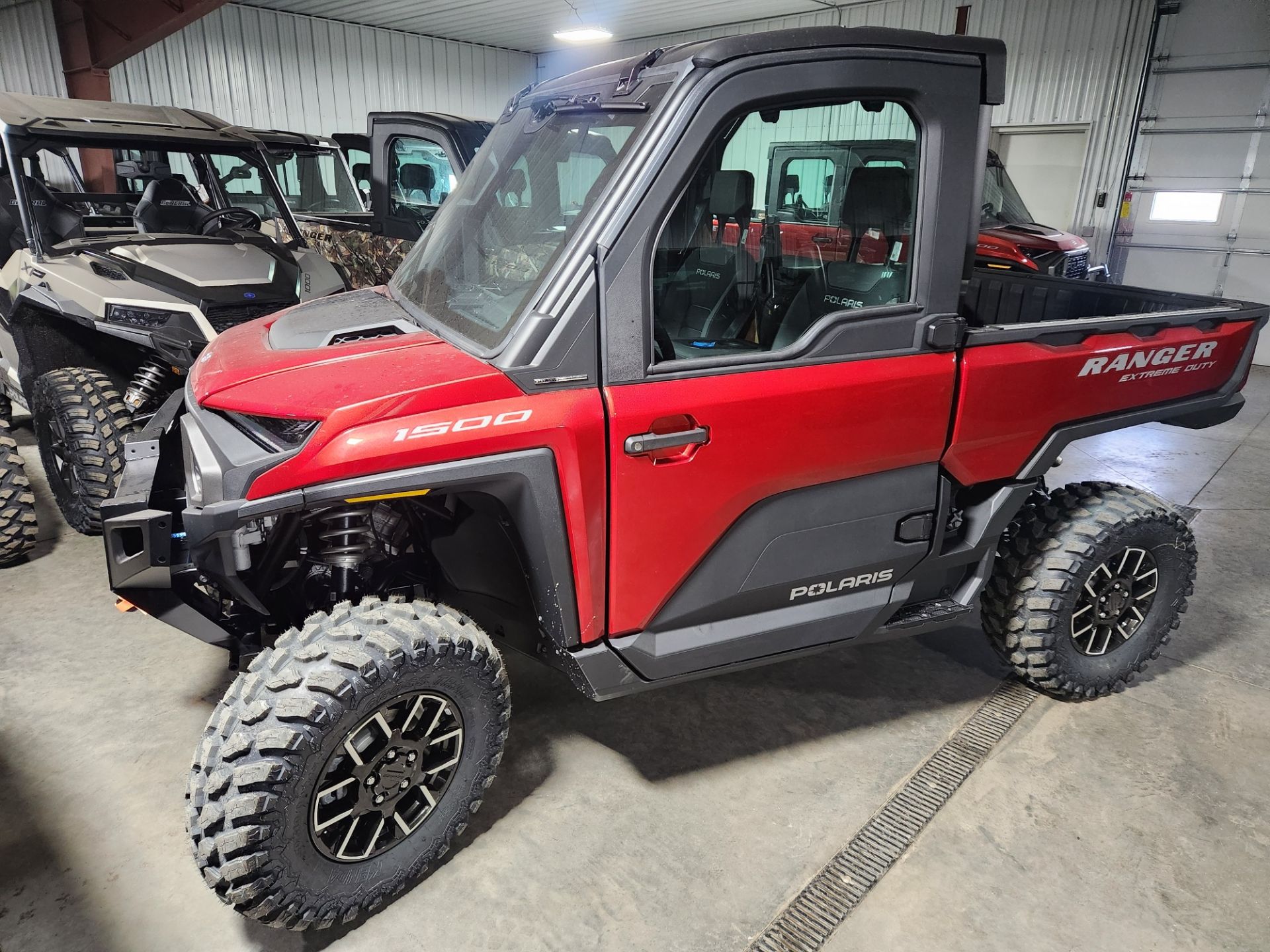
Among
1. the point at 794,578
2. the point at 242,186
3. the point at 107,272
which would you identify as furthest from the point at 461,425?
the point at 242,186

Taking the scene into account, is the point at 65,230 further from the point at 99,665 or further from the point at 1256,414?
the point at 1256,414

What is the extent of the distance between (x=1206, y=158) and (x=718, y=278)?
11.2 metres

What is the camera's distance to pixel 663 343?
2150 mm

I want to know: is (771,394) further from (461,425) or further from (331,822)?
(331,822)

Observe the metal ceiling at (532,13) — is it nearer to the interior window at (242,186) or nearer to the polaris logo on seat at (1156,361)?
the interior window at (242,186)

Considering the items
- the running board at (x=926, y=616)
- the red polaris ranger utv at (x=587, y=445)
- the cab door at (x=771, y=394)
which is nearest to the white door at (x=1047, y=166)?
the running board at (x=926, y=616)

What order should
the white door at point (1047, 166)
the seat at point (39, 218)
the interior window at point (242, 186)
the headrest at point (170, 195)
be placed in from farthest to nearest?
the white door at point (1047, 166) < the interior window at point (242, 186) < the headrest at point (170, 195) < the seat at point (39, 218)

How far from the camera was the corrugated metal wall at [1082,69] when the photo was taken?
35.9 feet

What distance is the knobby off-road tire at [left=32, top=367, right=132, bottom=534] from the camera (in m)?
3.99

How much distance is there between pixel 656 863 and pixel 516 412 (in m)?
1.38

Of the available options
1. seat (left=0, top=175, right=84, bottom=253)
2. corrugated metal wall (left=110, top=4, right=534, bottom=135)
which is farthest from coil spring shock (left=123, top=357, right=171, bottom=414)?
corrugated metal wall (left=110, top=4, right=534, bottom=135)

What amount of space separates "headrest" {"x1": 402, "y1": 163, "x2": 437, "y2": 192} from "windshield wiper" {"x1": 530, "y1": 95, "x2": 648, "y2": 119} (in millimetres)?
4285

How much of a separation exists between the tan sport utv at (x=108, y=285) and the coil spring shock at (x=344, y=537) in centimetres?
230

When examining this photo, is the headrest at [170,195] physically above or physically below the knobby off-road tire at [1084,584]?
above
